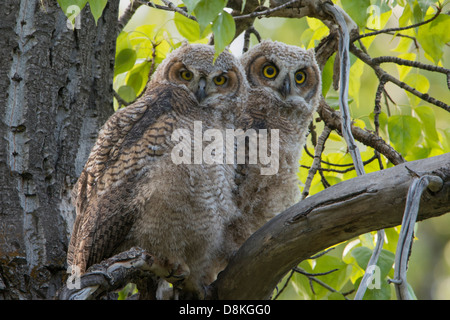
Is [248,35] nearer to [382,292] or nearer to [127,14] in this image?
[127,14]

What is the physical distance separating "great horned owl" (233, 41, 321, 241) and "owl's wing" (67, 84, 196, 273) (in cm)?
37

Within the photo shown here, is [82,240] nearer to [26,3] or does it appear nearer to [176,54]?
[176,54]

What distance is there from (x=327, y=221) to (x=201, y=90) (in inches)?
30.2

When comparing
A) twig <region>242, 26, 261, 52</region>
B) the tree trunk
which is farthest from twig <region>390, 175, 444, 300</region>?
twig <region>242, 26, 261, 52</region>

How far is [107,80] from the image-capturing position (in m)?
2.26

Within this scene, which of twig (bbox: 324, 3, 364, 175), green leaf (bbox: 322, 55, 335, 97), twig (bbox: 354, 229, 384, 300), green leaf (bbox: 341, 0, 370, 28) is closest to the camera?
twig (bbox: 354, 229, 384, 300)

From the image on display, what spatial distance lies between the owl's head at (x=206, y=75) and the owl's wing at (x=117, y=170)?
→ 0.07 meters

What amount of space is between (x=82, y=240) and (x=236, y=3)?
1.27 m

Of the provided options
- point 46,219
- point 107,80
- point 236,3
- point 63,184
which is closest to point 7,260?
point 46,219

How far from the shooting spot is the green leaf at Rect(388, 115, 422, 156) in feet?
7.63

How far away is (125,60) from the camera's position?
247cm

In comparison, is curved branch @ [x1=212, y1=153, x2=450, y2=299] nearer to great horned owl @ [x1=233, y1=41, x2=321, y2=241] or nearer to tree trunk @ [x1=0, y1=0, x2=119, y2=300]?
great horned owl @ [x1=233, y1=41, x2=321, y2=241]

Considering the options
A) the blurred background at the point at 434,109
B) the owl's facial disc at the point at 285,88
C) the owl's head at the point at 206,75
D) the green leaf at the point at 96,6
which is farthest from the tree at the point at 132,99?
the blurred background at the point at 434,109

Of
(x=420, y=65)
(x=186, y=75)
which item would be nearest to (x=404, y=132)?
(x=420, y=65)
